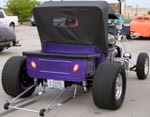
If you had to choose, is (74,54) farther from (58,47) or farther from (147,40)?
(147,40)

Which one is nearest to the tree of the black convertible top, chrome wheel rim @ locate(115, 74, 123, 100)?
the black convertible top

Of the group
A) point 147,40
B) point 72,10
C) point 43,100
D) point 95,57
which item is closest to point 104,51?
point 95,57

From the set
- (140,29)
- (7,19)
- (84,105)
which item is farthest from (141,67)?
(7,19)

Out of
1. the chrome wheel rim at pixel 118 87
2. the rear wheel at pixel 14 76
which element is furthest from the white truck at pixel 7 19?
the chrome wheel rim at pixel 118 87

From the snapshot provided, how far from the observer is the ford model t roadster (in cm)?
611

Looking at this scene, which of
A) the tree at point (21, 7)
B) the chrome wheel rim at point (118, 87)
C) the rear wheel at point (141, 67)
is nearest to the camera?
the chrome wheel rim at point (118, 87)

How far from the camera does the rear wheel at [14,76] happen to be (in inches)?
263

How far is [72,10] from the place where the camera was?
6504 millimetres

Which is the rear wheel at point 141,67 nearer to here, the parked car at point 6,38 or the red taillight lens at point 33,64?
the red taillight lens at point 33,64

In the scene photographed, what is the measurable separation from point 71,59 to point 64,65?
17 centimetres

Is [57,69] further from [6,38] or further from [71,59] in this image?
[6,38]

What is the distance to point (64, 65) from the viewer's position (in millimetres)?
6254

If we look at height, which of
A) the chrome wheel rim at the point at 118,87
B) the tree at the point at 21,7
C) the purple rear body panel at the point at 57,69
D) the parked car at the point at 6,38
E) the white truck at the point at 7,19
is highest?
the purple rear body panel at the point at 57,69

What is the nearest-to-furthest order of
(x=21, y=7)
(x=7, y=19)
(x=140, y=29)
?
(x=140, y=29)
(x=7, y=19)
(x=21, y=7)
